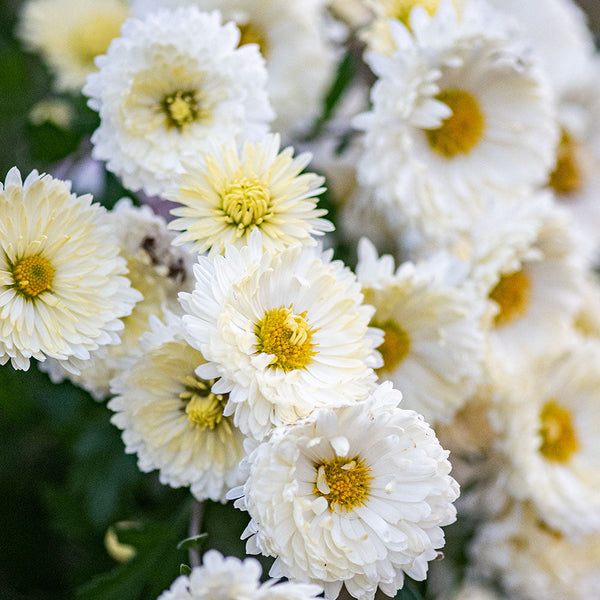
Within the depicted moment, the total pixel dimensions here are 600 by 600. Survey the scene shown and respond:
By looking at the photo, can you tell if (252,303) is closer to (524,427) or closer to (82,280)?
(82,280)

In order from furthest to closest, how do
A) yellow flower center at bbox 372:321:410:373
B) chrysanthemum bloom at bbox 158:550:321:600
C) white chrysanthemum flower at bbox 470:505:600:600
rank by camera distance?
white chrysanthemum flower at bbox 470:505:600:600
yellow flower center at bbox 372:321:410:373
chrysanthemum bloom at bbox 158:550:321:600

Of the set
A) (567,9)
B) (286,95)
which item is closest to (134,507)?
(286,95)

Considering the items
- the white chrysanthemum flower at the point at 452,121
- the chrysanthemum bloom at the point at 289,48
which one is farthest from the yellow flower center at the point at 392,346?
the chrysanthemum bloom at the point at 289,48

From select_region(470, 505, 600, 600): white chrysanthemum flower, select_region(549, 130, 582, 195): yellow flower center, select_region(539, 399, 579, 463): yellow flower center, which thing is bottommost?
select_region(470, 505, 600, 600): white chrysanthemum flower

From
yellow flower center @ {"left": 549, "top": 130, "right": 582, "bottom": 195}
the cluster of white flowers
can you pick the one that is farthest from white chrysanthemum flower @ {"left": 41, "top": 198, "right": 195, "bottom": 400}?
yellow flower center @ {"left": 549, "top": 130, "right": 582, "bottom": 195}

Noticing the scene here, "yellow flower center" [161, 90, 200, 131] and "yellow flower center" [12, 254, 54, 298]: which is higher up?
"yellow flower center" [161, 90, 200, 131]

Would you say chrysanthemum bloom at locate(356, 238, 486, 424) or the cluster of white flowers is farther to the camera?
chrysanthemum bloom at locate(356, 238, 486, 424)

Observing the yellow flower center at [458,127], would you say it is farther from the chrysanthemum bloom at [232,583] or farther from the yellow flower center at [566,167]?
the chrysanthemum bloom at [232,583]

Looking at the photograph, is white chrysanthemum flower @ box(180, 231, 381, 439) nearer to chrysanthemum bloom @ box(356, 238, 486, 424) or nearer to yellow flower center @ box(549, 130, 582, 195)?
chrysanthemum bloom @ box(356, 238, 486, 424)
